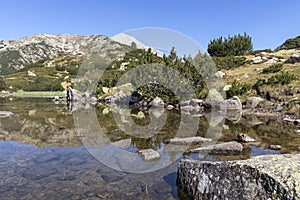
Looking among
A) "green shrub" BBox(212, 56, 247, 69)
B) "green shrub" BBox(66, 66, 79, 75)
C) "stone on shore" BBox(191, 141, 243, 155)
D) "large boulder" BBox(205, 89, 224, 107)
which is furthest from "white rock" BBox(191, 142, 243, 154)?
"green shrub" BBox(66, 66, 79, 75)

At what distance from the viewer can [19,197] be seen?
298 inches

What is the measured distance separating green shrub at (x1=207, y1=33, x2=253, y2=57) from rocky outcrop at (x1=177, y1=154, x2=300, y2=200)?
81141 mm

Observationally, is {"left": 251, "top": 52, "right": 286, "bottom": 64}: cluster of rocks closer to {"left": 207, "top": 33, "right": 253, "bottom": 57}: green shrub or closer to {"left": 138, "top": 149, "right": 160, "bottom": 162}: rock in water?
{"left": 207, "top": 33, "right": 253, "bottom": 57}: green shrub

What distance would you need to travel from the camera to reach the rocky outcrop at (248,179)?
4.74 m

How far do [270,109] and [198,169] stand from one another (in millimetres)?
28767

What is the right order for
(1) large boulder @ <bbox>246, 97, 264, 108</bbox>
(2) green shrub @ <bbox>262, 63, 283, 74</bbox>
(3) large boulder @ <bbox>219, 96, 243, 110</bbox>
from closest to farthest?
(1) large boulder @ <bbox>246, 97, 264, 108</bbox>, (3) large boulder @ <bbox>219, 96, 243, 110</bbox>, (2) green shrub @ <bbox>262, 63, 283, 74</bbox>

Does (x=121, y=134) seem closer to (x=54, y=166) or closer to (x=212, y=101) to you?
(x=54, y=166)

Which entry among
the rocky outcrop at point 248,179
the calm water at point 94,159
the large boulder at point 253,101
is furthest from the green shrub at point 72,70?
the rocky outcrop at point 248,179

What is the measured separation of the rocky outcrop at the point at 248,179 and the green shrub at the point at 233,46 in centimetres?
8114

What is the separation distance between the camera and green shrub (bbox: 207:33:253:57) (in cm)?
8106

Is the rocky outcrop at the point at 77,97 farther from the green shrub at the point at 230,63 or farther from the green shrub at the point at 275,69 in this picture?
the green shrub at the point at 275,69

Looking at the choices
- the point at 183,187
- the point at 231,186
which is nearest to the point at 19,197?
the point at 183,187

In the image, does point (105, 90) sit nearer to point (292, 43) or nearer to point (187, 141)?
point (187, 141)

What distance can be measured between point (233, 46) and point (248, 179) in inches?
3268
